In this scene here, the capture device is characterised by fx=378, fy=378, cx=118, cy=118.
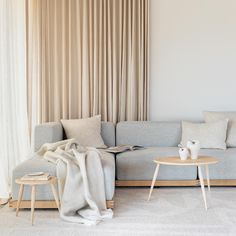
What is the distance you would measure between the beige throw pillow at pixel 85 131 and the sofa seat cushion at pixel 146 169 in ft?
1.50

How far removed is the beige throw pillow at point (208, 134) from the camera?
15.0ft

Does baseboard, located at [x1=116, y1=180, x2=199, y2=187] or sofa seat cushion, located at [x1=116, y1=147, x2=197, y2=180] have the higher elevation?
sofa seat cushion, located at [x1=116, y1=147, x2=197, y2=180]

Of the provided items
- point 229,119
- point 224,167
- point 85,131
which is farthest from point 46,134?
point 229,119

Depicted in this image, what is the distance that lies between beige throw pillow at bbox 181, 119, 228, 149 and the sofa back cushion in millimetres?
174

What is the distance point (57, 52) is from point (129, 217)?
9.13 ft

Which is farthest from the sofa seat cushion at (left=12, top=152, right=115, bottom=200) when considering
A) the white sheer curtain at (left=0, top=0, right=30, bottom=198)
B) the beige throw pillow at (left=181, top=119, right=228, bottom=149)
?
the beige throw pillow at (left=181, top=119, right=228, bottom=149)

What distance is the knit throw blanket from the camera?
10.6ft

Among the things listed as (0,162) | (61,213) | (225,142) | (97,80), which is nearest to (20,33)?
(97,80)

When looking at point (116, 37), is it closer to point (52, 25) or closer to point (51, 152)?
point (52, 25)

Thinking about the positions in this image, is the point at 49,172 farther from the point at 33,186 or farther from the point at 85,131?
the point at 85,131

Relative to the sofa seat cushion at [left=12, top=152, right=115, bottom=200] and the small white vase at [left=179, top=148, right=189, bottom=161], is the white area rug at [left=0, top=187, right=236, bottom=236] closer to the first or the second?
the sofa seat cushion at [left=12, top=152, right=115, bottom=200]

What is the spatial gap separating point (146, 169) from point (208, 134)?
909 millimetres

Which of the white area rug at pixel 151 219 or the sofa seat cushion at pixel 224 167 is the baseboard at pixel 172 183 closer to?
the sofa seat cushion at pixel 224 167

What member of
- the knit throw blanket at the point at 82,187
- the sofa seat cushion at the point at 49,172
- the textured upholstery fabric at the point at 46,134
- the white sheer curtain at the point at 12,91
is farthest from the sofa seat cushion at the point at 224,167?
the white sheer curtain at the point at 12,91
